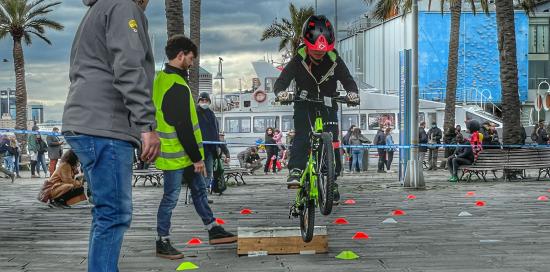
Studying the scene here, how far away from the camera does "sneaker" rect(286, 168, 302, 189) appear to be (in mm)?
7334

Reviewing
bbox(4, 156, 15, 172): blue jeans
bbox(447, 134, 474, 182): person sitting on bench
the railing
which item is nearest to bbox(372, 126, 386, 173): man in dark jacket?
bbox(447, 134, 474, 182): person sitting on bench

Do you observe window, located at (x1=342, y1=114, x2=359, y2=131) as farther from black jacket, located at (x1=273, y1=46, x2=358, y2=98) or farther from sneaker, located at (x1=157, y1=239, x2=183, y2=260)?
sneaker, located at (x1=157, y1=239, x2=183, y2=260)

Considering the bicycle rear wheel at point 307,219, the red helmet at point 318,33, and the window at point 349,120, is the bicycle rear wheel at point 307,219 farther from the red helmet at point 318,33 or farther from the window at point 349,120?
the window at point 349,120

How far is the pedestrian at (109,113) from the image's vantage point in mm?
4113

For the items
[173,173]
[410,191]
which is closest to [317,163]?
[173,173]

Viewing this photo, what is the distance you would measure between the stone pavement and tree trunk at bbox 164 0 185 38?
5772mm

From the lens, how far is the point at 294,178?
24.3 ft

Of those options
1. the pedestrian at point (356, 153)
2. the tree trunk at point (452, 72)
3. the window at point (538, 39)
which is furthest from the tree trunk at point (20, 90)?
the window at point (538, 39)

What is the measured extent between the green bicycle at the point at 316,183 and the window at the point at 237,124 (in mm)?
35406

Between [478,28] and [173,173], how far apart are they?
55443mm

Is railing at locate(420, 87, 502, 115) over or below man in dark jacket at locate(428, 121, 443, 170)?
over

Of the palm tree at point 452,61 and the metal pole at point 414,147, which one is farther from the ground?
the palm tree at point 452,61

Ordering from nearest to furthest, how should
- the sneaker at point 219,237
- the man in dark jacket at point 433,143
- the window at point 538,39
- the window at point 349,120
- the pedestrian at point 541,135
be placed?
the sneaker at point 219,237 < the man in dark jacket at point 433,143 < the pedestrian at point 541,135 < the window at point 349,120 < the window at point 538,39

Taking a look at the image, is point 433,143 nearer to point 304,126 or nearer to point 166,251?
point 304,126
